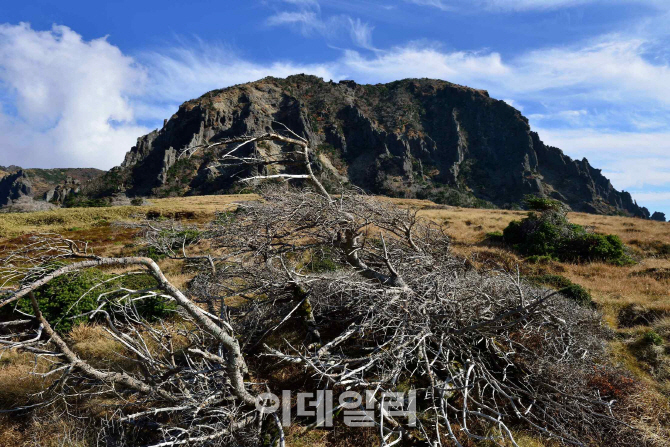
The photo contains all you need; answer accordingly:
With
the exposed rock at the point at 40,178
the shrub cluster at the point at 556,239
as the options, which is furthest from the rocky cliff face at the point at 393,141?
the shrub cluster at the point at 556,239

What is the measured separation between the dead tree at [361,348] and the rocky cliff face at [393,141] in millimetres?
89090

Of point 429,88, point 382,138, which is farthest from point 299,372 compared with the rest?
point 429,88

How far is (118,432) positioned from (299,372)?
8.86ft

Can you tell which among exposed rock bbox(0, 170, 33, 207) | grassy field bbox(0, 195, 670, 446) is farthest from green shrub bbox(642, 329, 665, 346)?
exposed rock bbox(0, 170, 33, 207)

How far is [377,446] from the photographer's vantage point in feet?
14.0

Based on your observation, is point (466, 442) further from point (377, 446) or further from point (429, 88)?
point (429, 88)

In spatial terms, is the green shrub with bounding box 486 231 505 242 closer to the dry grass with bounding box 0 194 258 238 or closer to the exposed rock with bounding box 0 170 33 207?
the dry grass with bounding box 0 194 258 238

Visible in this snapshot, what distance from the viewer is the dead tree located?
3955mm

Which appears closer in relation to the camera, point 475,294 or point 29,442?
point 29,442

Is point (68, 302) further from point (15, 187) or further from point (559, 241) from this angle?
point (15, 187)

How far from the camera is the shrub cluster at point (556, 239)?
45.0ft

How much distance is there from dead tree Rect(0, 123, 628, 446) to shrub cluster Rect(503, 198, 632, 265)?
8648mm


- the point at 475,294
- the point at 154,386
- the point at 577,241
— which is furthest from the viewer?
the point at 577,241

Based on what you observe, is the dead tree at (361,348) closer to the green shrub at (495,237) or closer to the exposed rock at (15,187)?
the green shrub at (495,237)
